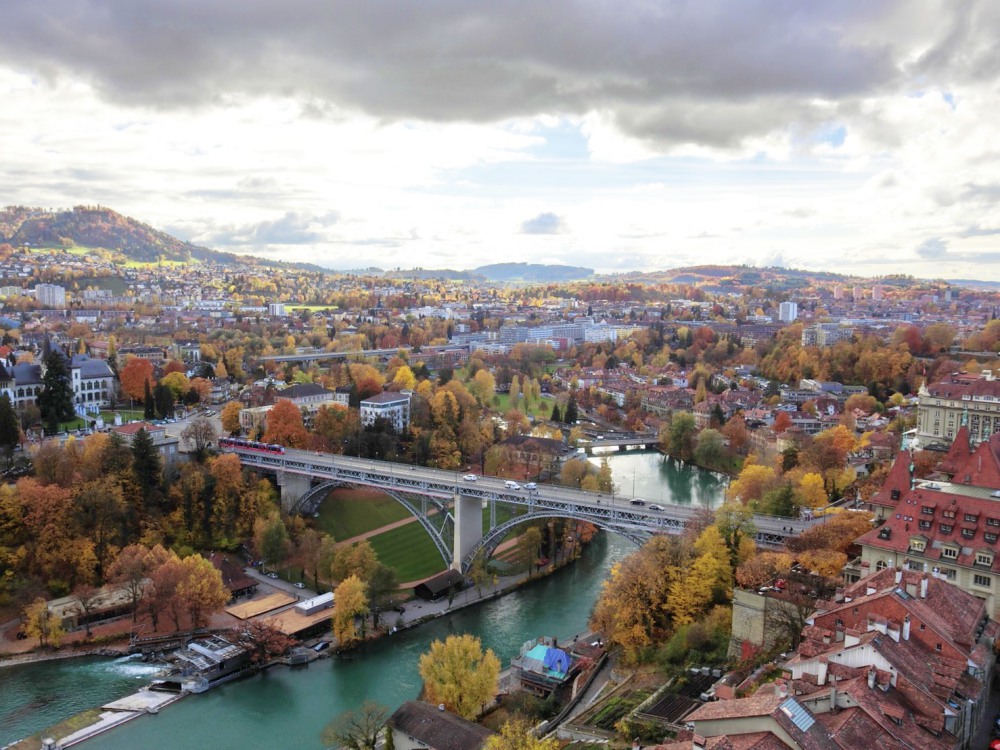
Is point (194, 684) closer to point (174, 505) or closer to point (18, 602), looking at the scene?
point (18, 602)

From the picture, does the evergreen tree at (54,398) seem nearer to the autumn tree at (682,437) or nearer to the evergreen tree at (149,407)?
the evergreen tree at (149,407)

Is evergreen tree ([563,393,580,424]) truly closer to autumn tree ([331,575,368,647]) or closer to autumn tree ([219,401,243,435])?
autumn tree ([219,401,243,435])

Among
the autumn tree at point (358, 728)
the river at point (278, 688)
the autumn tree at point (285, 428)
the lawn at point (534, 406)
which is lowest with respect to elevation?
the river at point (278, 688)

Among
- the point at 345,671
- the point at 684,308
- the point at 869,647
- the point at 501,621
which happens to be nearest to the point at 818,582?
the point at 869,647

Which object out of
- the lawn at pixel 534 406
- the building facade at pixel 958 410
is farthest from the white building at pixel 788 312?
the building facade at pixel 958 410

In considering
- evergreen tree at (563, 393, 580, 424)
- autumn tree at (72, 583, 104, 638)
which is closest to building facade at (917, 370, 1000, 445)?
evergreen tree at (563, 393, 580, 424)

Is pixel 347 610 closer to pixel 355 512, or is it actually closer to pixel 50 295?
pixel 355 512
